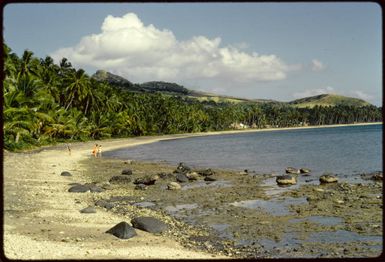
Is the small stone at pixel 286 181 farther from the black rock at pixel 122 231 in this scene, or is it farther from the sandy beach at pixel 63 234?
the black rock at pixel 122 231

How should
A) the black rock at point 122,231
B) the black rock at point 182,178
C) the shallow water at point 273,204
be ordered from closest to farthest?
the black rock at point 122,231 → the shallow water at point 273,204 → the black rock at point 182,178

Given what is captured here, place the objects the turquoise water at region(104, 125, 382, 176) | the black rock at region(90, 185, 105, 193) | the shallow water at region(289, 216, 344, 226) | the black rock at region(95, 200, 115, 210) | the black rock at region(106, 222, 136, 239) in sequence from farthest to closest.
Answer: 1. the turquoise water at region(104, 125, 382, 176)
2. the black rock at region(90, 185, 105, 193)
3. the black rock at region(95, 200, 115, 210)
4. the shallow water at region(289, 216, 344, 226)
5. the black rock at region(106, 222, 136, 239)

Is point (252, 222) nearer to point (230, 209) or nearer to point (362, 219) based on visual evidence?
point (230, 209)

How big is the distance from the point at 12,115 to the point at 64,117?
2389cm

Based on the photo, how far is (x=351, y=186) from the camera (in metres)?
27.3

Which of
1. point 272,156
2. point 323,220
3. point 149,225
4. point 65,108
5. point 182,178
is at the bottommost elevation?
point 272,156

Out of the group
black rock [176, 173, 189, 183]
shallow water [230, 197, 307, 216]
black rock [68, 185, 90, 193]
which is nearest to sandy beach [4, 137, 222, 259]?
black rock [68, 185, 90, 193]

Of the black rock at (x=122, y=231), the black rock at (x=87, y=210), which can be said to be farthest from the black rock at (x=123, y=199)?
the black rock at (x=122, y=231)

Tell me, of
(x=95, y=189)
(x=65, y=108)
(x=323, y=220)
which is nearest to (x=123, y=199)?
(x=95, y=189)

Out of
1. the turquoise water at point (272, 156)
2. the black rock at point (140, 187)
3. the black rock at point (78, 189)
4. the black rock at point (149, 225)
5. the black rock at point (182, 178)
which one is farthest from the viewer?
the turquoise water at point (272, 156)

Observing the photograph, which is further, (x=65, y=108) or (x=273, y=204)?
(x=65, y=108)

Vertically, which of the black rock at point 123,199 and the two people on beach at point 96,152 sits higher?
the black rock at point 123,199

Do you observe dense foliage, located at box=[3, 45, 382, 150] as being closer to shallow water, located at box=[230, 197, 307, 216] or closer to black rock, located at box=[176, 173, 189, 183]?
black rock, located at box=[176, 173, 189, 183]

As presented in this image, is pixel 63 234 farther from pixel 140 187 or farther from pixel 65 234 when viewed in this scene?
pixel 140 187
